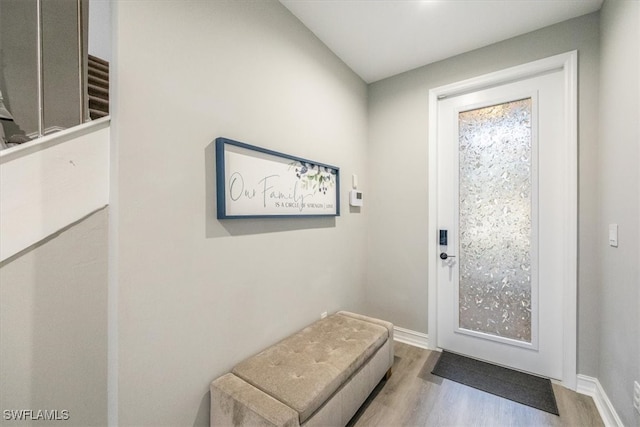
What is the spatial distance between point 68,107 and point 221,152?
2.12ft

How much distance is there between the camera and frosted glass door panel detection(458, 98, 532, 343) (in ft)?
6.93

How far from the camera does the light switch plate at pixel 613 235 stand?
151 centimetres

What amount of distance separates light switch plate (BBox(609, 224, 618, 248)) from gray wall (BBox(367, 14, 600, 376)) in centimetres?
29

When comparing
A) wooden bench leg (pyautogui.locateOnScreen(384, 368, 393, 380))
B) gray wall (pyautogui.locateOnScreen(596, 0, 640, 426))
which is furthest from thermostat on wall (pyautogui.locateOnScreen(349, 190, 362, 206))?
gray wall (pyautogui.locateOnScreen(596, 0, 640, 426))

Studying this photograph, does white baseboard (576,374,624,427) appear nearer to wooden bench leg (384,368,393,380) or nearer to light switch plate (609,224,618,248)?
light switch plate (609,224,618,248)

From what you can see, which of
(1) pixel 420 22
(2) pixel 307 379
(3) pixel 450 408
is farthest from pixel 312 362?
(1) pixel 420 22

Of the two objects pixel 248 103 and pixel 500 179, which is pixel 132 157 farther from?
pixel 500 179

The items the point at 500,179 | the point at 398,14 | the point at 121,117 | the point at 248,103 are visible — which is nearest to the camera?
the point at 121,117

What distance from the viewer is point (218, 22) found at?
141cm

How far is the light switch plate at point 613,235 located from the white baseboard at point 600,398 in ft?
3.19

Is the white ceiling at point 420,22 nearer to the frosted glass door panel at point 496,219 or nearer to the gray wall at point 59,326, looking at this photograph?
the frosted glass door panel at point 496,219

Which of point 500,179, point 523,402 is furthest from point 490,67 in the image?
point 523,402

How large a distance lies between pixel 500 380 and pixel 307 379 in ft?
5.39

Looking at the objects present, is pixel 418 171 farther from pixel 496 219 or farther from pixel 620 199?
pixel 620 199
